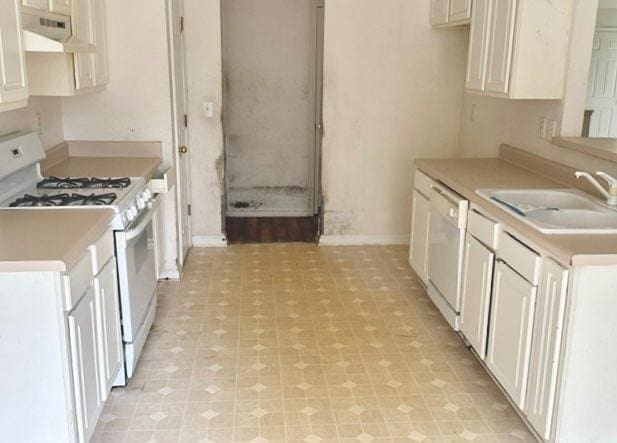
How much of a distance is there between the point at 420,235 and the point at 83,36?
2346 millimetres

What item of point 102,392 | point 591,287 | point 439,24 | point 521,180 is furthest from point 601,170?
point 102,392

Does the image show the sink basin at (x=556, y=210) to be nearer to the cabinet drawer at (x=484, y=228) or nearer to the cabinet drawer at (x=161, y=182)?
the cabinet drawer at (x=484, y=228)

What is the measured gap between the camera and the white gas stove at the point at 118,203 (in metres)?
2.67

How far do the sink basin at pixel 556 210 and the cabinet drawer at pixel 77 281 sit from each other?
1.72 metres

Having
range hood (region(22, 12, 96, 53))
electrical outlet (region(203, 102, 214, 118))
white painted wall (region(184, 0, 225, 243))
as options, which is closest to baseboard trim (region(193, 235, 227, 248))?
white painted wall (region(184, 0, 225, 243))

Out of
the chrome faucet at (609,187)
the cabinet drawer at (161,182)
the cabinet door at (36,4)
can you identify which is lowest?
the cabinet drawer at (161,182)

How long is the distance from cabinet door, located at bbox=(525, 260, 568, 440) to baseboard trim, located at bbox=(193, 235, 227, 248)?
10.3 ft

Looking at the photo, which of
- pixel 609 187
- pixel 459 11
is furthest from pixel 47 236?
pixel 459 11

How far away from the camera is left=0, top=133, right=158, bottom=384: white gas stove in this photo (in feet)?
8.77

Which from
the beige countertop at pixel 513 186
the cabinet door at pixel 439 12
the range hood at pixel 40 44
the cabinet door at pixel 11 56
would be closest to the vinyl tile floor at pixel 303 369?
the beige countertop at pixel 513 186

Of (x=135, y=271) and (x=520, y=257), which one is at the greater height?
(x=520, y=257)

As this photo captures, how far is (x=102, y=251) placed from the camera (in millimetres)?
2461

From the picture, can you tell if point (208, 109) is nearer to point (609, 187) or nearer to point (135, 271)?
point (135, 271)

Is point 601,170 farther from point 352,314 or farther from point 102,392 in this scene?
point 102,392
